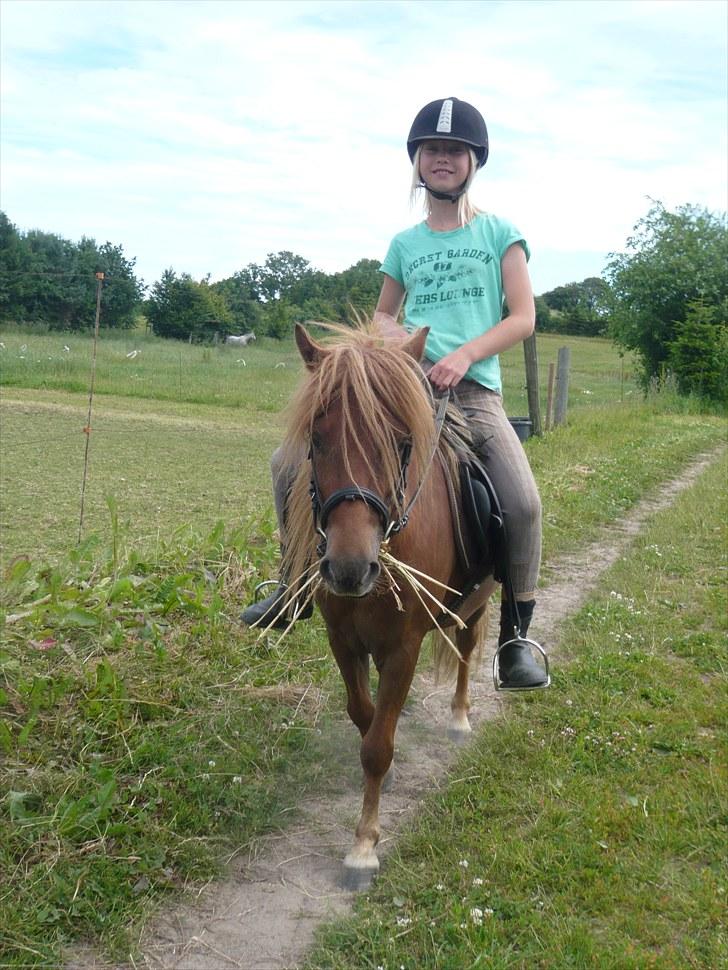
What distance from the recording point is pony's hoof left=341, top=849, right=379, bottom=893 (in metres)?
3.11

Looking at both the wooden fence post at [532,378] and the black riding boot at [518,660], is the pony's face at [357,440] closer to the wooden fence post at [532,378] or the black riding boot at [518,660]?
the black riding boot at [518,660]

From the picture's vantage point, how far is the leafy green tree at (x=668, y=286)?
2347cm

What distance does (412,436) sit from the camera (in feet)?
9.39

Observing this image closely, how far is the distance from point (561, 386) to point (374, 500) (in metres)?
13.9

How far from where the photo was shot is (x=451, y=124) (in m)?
3.47

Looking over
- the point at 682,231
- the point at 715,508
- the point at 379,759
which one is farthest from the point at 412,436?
the point at 682,231

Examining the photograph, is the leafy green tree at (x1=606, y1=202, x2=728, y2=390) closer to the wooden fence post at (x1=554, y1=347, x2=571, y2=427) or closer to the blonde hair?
the wooden fence post at (x1=554, y1=347, x2=571, y2=427)

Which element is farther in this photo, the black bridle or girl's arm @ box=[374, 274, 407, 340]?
girl's arm @ box=[374, 274, 407, 340]

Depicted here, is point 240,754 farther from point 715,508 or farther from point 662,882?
point 715,508

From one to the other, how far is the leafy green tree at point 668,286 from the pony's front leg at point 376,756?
2166 centimetres

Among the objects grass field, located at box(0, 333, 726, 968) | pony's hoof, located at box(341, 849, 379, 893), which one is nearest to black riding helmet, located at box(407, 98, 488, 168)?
grass field, located at box(0, 333, 726, 968)

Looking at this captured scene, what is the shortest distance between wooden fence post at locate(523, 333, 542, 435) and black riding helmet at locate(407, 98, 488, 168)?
8447 mm

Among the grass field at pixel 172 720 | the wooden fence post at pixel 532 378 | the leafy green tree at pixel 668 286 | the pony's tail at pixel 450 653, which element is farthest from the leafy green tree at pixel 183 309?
the pony's tail at pixel 450 653

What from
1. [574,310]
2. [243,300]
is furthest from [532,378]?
[574,310]
